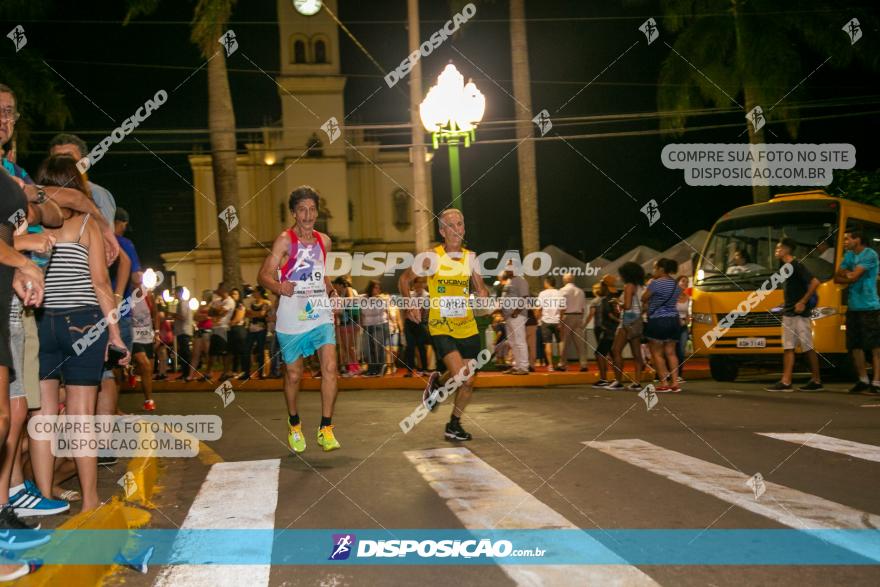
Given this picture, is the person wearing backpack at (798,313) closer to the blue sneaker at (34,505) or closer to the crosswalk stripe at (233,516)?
the crosswalk stripe at (233,516)

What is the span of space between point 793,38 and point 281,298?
22787 mm

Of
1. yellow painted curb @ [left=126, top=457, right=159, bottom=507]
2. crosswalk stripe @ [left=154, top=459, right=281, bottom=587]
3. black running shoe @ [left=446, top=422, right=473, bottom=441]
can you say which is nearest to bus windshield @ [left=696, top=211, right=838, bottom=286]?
black running shoe @ [left=446, top=422, right=473, bottom=441]

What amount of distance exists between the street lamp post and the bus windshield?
5072 millimetres

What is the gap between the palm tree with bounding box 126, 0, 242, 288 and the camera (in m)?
23.1

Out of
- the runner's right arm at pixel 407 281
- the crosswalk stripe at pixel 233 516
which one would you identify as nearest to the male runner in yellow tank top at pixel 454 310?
the runner's right arm at pixel 407 281

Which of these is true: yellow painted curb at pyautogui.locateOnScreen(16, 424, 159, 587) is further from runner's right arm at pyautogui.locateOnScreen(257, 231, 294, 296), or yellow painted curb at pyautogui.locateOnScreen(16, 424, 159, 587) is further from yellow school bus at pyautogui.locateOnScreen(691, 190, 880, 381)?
yellow school bus at pyautogui.locateOnScreen(691, 190, 880, 381)

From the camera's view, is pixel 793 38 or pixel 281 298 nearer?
pixel 281 298

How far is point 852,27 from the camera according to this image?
24.8m

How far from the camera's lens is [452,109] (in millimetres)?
15633

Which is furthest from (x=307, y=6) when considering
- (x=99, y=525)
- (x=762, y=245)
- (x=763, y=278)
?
(x=99, y=525)

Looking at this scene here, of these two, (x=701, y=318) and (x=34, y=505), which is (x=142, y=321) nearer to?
(x=34, y=505)

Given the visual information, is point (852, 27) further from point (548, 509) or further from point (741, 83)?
point (548, 509)

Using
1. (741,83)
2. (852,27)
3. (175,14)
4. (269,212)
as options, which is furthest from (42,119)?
(269,212)

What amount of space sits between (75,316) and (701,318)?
505 inches
